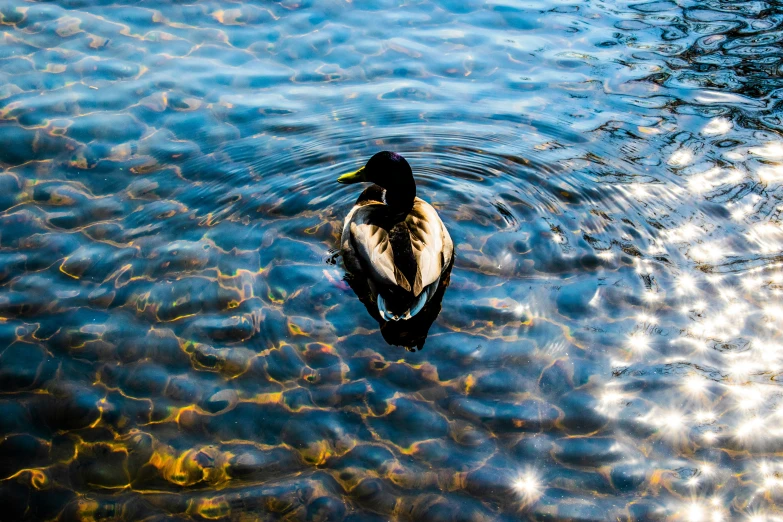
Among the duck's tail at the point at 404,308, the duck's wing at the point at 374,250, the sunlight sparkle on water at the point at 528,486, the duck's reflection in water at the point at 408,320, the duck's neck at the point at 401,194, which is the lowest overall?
the sunlight sparkle on water at the point at 528,486

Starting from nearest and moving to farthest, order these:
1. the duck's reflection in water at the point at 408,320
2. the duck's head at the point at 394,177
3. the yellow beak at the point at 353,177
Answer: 1. the duck's reflection in water at the point at 408,320
2. the duck's head at the point at 394,177
3. the yellow beak at the point at 353,177

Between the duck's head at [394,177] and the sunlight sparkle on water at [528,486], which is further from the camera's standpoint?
the duck's head at [394,177]

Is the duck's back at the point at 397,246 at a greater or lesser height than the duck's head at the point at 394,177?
lesser

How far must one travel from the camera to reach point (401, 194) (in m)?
5.70

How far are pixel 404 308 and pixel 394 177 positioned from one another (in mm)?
1155

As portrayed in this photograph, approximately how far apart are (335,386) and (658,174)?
353cm

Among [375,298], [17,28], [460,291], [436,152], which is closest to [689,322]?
[460,291]

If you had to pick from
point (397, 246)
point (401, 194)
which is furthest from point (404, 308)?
point (401, 194)

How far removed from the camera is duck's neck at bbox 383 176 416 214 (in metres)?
5.68

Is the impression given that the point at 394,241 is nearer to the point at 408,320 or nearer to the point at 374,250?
the point at 374,250

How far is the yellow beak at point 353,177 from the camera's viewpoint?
5969 millimetres

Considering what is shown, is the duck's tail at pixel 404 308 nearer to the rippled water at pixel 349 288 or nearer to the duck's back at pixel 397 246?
the duck's back at pixel 397 246

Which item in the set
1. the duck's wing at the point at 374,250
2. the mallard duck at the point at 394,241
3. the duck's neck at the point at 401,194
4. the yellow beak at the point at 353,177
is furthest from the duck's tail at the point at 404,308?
the yellow beak at the point at 353,177

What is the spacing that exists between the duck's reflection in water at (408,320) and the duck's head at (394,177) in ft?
2.14
